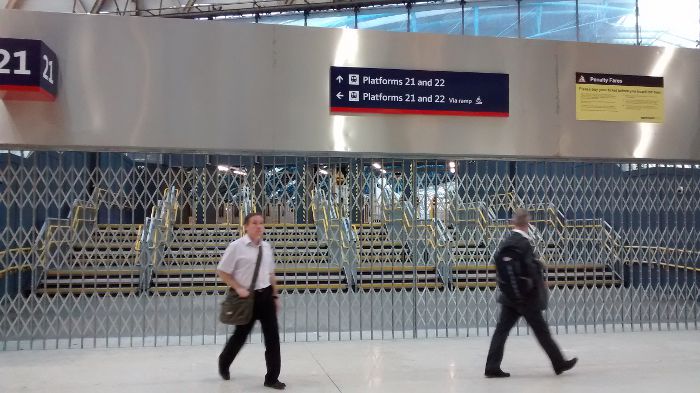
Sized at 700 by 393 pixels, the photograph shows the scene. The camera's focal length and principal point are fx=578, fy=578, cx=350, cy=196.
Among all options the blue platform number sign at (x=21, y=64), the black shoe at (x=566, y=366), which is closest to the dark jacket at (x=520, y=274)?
the black shoe at (x=566, y=366)

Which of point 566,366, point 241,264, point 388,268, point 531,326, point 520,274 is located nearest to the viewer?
point 241,264

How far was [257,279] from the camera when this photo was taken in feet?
14.6

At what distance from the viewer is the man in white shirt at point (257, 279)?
14.6 feet

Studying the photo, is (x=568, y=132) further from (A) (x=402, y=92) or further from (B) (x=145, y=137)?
(B) (x=145, y=137)

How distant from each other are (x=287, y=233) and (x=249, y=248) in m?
4.48

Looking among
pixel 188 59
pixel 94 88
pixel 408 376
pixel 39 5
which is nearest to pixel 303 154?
pixel 188 59

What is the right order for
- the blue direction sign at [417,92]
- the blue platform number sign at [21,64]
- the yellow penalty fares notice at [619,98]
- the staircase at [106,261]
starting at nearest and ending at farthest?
the blue platform number sign at [21,64], the blue direction sign at [417,92], the yellow penalty fares notice at [619,98], the staircase at [106,261]

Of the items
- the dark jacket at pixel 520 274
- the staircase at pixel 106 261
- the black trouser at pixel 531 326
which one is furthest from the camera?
the staircase at pixel 106 261

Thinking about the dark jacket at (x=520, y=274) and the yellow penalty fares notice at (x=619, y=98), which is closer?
the dark jacket at (x=520, y=274)

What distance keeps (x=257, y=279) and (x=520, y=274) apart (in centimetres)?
208

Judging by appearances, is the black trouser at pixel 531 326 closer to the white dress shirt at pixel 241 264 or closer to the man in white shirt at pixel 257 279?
the man in white shirt at pixel 257 279

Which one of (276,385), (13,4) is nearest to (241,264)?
(276,385)

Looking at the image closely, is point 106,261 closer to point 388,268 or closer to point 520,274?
point 388,268

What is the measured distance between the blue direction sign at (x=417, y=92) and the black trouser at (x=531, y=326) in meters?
2.95
